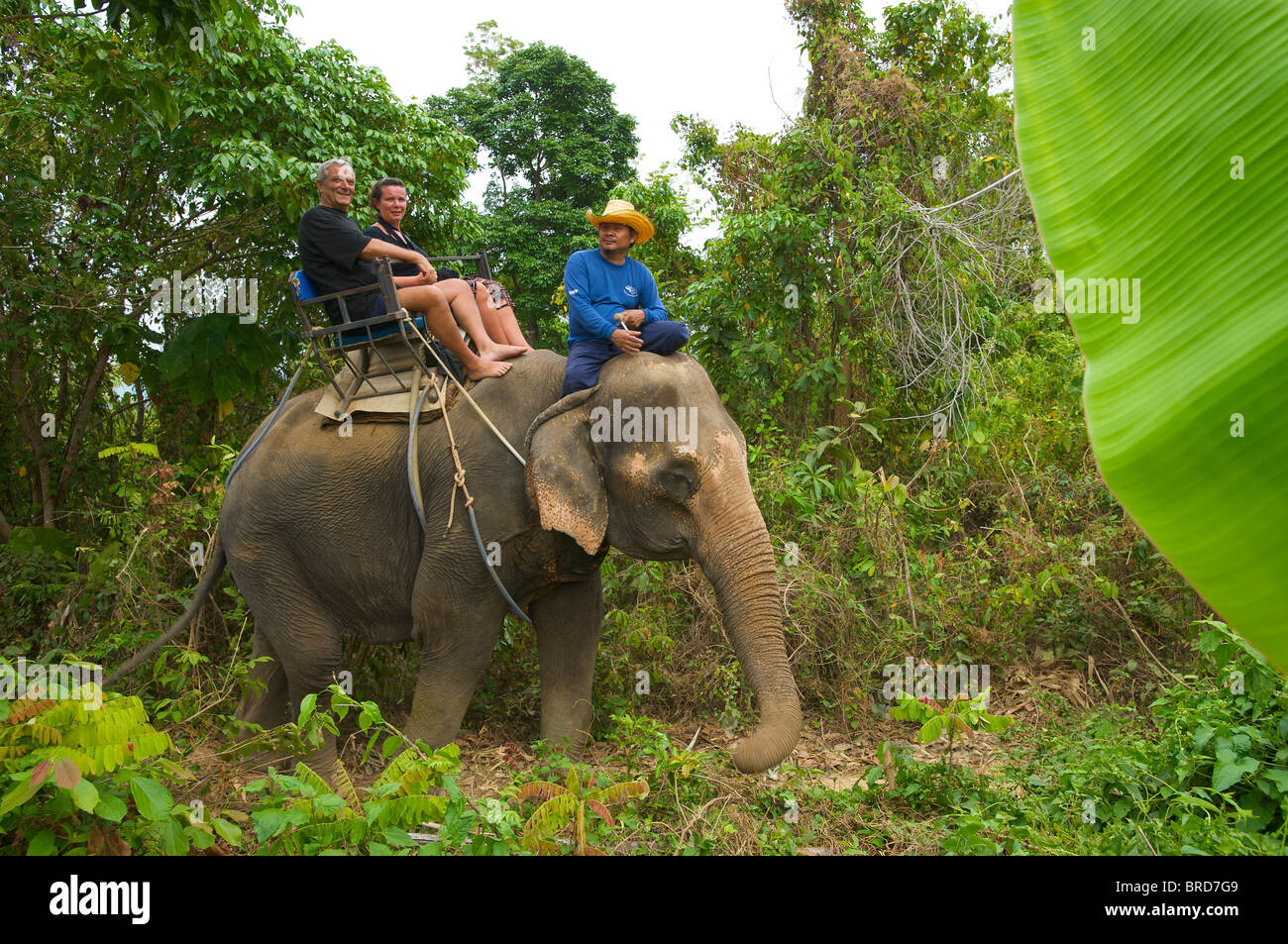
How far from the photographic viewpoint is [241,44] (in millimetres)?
7383

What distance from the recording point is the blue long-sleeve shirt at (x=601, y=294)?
4.78m

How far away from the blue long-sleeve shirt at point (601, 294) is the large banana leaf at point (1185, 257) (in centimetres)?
362

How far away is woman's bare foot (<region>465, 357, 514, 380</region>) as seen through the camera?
5.14m

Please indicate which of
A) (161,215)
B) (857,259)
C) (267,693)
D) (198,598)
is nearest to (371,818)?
(267,693)

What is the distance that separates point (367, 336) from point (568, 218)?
73.7 ft

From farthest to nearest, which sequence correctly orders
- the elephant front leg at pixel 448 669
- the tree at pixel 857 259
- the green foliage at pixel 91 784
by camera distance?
the tree at pixel 857 259
the elephant front leg at pixel 448 669
the green foliage at pixel 91 784

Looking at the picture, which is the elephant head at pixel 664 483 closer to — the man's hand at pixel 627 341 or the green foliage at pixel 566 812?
the man's hand at pixel 627 341

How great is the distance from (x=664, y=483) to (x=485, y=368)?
1300 millimetres

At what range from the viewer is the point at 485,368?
5.15m

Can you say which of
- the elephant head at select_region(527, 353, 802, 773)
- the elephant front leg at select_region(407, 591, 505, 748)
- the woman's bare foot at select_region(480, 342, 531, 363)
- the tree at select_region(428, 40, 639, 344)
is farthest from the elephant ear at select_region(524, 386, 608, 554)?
the tree at select_region(428, 40, 639, 344)

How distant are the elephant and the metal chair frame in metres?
0.22

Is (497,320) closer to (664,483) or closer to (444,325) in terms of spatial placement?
(444,325)

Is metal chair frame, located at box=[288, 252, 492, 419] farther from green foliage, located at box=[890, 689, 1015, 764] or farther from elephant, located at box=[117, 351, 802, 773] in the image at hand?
green foliage, located at box=[890, 689, 1015, 764]

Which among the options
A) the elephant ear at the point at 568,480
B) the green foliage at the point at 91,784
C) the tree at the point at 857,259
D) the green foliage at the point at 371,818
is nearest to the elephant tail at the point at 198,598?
the elephant ear at the point at 568,480
